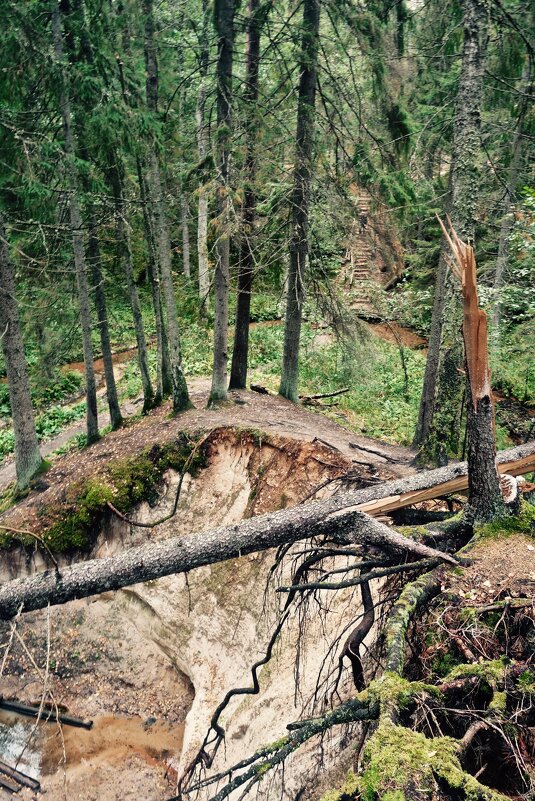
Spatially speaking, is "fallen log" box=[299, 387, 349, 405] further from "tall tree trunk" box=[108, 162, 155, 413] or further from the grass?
"tall tree trunk" box=[108, 162, 155, 413]

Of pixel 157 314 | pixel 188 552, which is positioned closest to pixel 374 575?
pixel 188 552

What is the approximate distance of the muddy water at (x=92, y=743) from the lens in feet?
27.4

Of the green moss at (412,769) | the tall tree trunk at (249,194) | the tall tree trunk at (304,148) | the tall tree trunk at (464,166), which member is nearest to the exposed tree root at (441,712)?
the green moss at (412,769)

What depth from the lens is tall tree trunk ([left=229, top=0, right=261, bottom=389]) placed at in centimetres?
1045

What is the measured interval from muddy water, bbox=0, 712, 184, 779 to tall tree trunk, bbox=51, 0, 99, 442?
657 cm

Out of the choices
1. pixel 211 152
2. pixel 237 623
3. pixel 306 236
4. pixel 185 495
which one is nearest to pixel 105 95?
pixel 211 152

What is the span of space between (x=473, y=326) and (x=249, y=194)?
9.24 m

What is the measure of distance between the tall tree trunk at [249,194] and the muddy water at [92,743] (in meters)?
8.03

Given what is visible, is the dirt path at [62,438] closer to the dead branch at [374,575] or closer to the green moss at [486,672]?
the dead branch at [374,575]

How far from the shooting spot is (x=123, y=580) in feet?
16.0

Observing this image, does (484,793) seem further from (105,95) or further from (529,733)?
(105,95)

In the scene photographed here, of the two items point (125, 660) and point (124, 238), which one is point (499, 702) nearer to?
point (125, 660)

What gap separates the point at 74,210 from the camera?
1136 cm

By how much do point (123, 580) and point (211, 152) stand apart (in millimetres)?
8340
